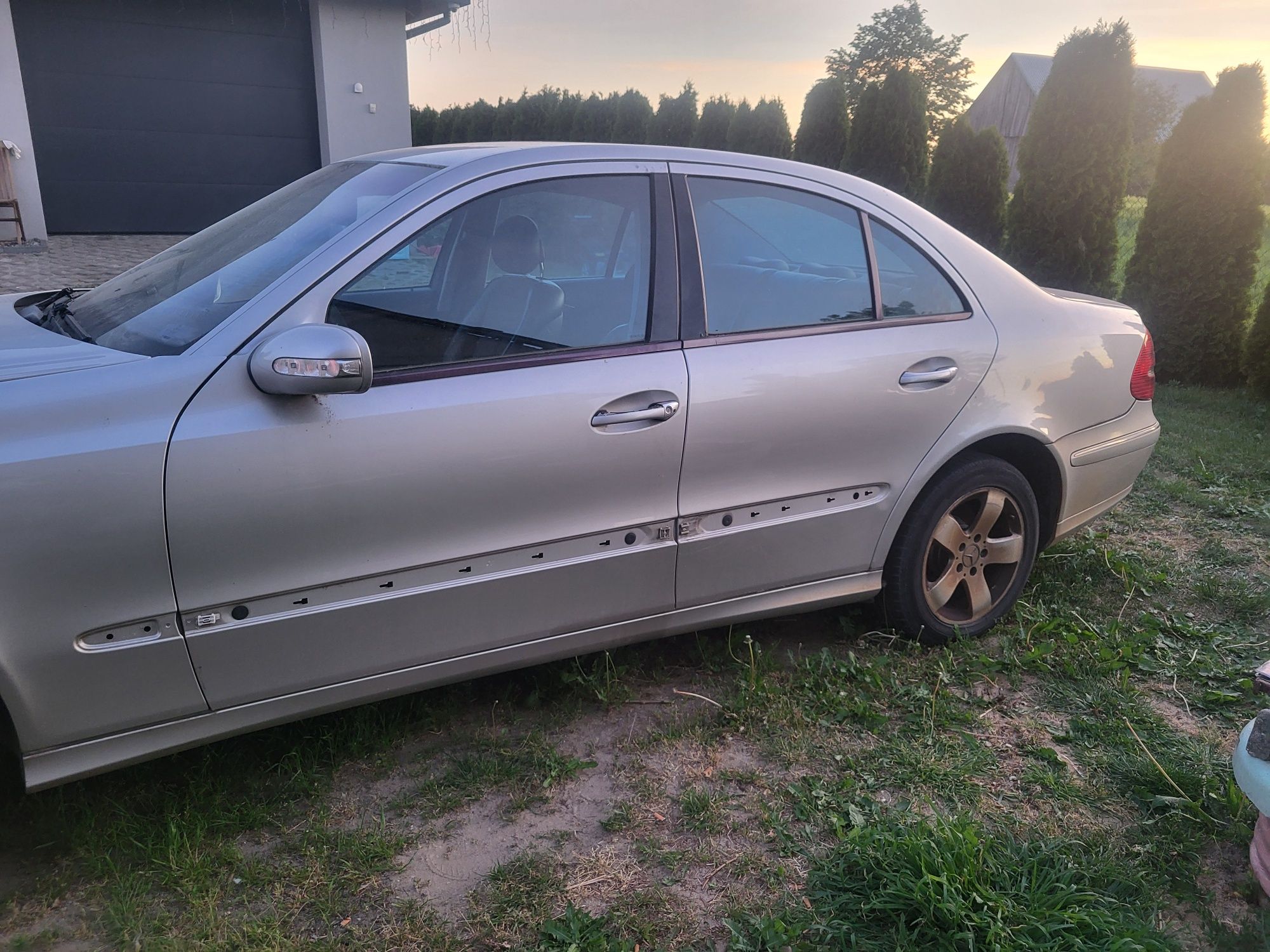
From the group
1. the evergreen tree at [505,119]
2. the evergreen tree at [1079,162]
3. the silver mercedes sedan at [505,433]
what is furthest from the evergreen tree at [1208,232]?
the evergreen tree at [505,119]

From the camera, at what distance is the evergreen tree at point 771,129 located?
526 inches

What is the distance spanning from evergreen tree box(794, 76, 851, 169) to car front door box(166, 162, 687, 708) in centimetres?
1012

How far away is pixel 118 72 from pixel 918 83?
31.9ft

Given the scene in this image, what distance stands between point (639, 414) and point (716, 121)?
1327 cm

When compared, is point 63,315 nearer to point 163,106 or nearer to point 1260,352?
point 1260,352

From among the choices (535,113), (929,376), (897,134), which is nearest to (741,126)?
(897,134)

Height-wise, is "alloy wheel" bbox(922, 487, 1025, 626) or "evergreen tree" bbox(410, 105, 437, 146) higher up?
"evergreen tree" bbox(410, 105, 437, 146)

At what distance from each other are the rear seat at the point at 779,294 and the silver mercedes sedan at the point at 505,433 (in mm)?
13

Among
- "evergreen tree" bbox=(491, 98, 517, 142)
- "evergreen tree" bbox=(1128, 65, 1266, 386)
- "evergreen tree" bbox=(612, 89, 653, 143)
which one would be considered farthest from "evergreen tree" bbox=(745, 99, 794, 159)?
"evergreen tree" bbox=(491, 98, 517, 142)

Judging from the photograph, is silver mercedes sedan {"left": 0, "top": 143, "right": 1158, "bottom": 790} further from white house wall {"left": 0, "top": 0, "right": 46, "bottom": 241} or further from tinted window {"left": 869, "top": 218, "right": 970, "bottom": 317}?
white house wall {"left": 0, "top": 0, "right": 46, "bottom": 241}

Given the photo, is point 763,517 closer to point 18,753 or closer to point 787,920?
point 787,920

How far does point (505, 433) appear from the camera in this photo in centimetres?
243

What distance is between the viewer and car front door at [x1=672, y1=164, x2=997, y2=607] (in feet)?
9.20

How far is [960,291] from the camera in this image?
3.27 metres
